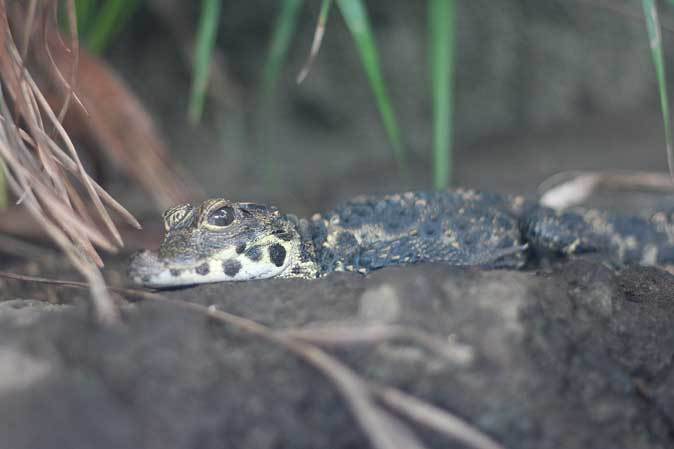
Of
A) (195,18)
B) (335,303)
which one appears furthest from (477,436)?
(195,18)

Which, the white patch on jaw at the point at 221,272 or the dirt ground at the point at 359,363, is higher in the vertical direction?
the white patch on jaw at the point at 221,272

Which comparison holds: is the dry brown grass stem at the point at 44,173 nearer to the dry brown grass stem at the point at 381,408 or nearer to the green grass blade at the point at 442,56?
the dry brown grass stem at the point at 381,408

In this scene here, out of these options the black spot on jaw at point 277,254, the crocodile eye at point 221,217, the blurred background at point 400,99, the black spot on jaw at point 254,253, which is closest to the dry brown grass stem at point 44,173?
the crocodile eye at point 221,217

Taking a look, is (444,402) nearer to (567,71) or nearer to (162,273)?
(162,273)

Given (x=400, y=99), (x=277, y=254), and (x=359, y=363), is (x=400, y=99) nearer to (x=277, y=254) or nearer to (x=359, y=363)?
(x=277, y=254)

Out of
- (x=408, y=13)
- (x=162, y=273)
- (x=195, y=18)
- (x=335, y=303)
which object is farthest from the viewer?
(x=408, y=13)

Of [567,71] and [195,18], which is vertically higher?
[195,18]

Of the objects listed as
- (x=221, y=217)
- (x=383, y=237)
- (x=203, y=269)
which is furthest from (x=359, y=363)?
(x=383, y=237)
